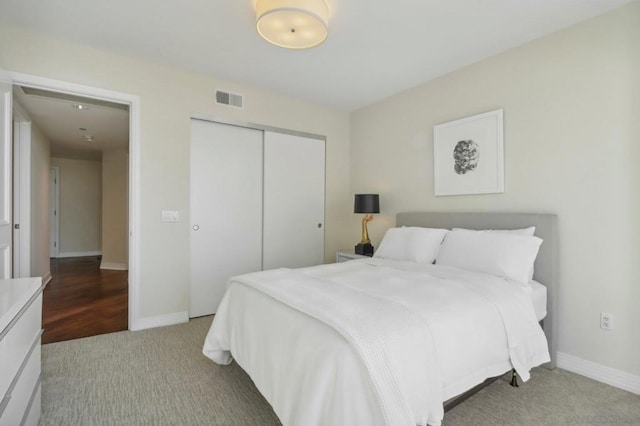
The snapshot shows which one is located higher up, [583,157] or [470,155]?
[470,155]

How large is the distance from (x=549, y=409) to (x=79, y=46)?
4.35 metres

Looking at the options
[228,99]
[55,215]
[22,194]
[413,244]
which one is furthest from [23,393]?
[55,215]

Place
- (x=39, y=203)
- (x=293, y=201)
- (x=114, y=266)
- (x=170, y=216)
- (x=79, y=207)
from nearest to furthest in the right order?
(x=170, y=216), (x=293, y=201), (x=39, y=203), (x=114, y=266), (x=79, y=207)

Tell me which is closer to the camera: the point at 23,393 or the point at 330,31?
the point at 23,393

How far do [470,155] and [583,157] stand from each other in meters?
0.88

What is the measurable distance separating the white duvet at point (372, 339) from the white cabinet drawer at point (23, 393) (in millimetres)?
933

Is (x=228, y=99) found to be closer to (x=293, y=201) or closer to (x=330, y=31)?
(x=293, y=201)

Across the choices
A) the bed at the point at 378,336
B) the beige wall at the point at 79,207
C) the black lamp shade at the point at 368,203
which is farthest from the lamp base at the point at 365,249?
the beige wall at the point at 79,207

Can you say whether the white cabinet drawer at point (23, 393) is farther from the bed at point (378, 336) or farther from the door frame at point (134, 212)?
the door frame at point (134, 212)

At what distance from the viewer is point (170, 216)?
127 inches

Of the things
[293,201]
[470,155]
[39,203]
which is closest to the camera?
[470,155]

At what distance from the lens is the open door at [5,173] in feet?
7.32

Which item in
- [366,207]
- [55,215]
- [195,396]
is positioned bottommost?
[195,396]

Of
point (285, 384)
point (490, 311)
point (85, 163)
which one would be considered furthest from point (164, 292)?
point (85, 163)
